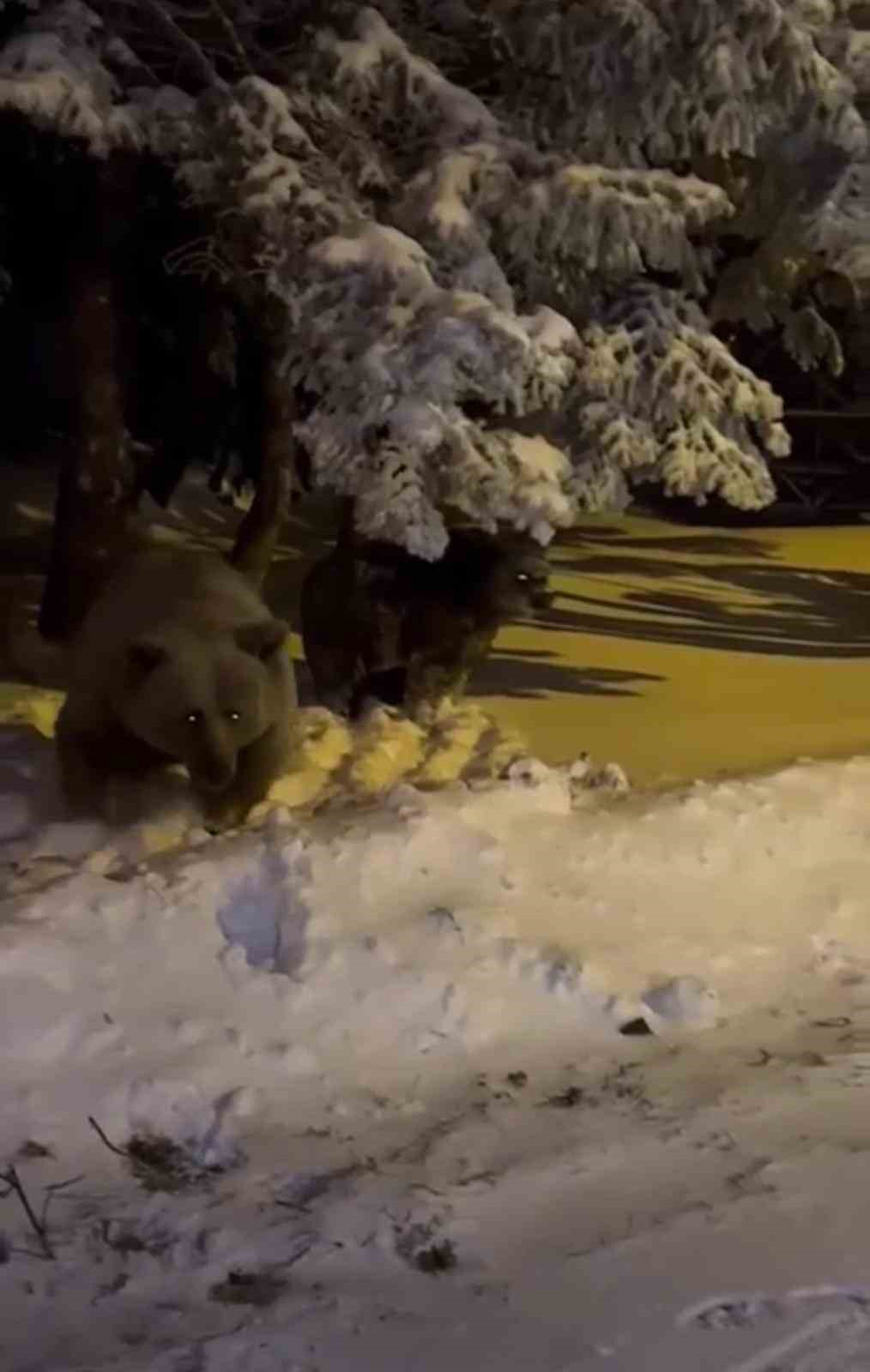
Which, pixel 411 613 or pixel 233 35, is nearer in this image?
pixel 233 35

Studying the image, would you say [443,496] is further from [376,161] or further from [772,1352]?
[772,1352]

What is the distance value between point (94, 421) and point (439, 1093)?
16.9ft

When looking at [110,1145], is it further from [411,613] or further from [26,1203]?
[411,613]

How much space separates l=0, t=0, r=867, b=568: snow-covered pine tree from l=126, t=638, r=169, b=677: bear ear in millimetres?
957

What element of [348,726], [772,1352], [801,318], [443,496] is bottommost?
[348,726]

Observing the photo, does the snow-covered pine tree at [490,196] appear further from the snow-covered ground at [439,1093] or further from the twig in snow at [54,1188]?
the twig in snow at [54,1188]

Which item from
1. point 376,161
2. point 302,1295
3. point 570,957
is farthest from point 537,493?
point 302,1295

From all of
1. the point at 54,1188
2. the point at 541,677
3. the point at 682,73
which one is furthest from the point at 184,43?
the point at 54,1188

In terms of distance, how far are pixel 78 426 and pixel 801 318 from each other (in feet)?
12.7

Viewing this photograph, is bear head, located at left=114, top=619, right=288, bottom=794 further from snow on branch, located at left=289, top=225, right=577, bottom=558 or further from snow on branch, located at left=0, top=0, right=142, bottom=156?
snow on branch, located at left=0, top=0, right=142, bottom=156

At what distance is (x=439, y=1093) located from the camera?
4.23 metres

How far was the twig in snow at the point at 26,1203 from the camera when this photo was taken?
11.2 ft

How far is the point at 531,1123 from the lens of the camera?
403 cm

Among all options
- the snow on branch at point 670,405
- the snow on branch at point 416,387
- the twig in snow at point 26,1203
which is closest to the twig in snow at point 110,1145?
the twig in snow at point 26,1203
